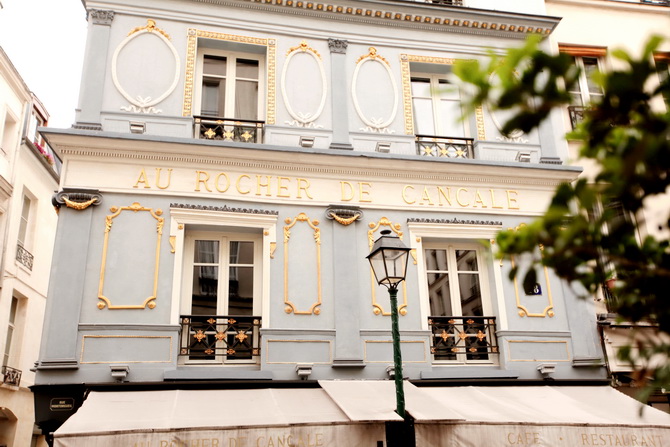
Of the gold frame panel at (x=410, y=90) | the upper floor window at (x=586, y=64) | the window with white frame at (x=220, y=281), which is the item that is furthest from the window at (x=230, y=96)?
the upper floor window at (x=586, y=64)

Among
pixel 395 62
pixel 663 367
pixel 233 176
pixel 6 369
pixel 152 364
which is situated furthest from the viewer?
pixel 6 369

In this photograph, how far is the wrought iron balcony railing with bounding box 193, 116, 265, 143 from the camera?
9.10 meters

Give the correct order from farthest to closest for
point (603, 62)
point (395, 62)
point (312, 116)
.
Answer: point (603, 62) → point (395, 62) → point (312, 116)

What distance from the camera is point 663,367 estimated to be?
2.82m

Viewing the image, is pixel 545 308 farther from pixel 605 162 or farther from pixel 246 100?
pixel 605 162

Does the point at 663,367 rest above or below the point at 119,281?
below

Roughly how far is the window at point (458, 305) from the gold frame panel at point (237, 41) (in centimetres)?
321

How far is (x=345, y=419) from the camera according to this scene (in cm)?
682

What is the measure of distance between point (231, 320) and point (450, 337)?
10.1 ft

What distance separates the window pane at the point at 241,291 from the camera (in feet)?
27.9

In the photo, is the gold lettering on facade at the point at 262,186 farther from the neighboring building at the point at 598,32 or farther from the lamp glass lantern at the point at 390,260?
the neighboring building at the point at 598,32

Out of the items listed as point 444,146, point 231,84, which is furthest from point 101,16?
point 444,146

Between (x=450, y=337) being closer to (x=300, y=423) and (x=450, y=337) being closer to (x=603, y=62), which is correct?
(x=300, y=423)

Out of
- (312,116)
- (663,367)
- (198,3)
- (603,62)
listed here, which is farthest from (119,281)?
(603,62)
